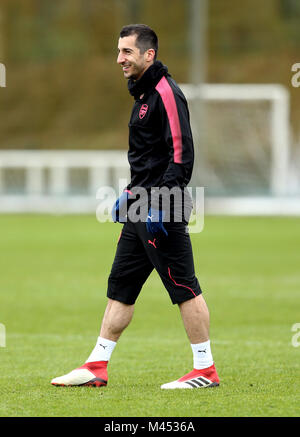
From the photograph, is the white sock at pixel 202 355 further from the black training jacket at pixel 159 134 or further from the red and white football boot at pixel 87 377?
the black training jacket at pixel 159 134

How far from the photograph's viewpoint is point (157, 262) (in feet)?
21.0

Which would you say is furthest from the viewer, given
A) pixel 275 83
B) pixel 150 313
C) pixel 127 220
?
pixel 275 83

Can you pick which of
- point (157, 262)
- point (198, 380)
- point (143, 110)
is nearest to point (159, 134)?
point (143, 110)

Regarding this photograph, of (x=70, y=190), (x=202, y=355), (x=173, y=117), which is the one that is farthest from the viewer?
(x=70, y=190)

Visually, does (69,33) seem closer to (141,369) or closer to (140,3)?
(140,3)

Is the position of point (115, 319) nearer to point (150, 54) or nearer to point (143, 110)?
point (143, 110)

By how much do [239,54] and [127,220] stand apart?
230ft

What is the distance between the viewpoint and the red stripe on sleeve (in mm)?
6125

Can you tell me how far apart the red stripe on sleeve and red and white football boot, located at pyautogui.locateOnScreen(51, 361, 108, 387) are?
1445mm

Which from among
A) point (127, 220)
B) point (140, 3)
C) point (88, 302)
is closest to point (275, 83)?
point (140, 3)

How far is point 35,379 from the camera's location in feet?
22.4

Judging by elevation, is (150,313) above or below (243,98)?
below

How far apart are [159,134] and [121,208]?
58 cm

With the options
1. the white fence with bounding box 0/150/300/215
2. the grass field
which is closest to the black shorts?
the grass field
